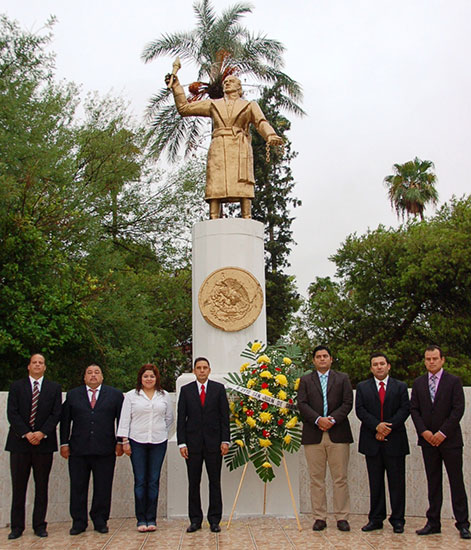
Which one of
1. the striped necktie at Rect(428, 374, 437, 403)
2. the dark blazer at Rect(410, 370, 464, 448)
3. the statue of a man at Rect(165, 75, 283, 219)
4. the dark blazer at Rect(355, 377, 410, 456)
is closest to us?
the dark blazer at Rect(410, 370, 464, 448)

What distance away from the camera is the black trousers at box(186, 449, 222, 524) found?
21.9 feet

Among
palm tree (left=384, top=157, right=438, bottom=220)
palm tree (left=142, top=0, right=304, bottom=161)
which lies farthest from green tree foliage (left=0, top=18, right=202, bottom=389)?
palm tree (left=384, top=157, right=438, bottom=220)

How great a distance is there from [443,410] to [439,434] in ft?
0.76

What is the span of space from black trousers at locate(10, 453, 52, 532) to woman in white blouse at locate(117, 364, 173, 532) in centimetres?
83

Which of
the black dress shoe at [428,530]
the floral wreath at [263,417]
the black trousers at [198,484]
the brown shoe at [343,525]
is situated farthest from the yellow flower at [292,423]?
the black dress shoe at [428,530]

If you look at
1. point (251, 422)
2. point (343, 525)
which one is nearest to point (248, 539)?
point (343, 525)

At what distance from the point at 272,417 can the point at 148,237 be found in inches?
514

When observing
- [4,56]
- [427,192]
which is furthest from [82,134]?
[427,192]

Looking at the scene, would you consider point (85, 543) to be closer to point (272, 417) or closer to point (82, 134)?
point (272, 417)

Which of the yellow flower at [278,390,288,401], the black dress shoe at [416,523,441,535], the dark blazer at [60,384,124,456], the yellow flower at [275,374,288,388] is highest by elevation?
the yellow flower at [275,374,288,388]

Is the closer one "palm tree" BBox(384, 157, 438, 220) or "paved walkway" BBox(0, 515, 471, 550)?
"paved walkway" BBox(0, 515, 471, 550)

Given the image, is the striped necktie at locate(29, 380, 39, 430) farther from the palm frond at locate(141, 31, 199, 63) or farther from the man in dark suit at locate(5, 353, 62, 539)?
the palm frond at locate(141, 31, 199, 63)

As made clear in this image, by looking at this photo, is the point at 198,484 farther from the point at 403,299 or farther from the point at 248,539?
the point at 403,299

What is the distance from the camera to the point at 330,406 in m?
6.73
